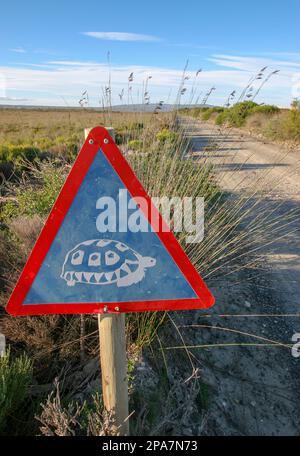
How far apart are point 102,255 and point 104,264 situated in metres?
0.03

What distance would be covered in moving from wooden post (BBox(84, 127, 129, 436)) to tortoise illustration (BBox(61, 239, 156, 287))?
161 millimetres

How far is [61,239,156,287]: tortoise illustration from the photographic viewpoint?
4.09 feet

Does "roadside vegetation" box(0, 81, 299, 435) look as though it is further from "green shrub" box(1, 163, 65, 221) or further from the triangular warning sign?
the triangular warning sign

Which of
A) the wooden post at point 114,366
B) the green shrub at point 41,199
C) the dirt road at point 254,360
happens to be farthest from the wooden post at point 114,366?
the green shrub at point 41,199

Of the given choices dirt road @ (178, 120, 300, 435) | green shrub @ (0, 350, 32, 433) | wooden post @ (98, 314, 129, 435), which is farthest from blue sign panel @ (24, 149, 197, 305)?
dirt road @ (178, 120, 300, 435)

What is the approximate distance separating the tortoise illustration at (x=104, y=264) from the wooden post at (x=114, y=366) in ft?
0.53

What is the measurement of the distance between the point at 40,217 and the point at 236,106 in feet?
6.59

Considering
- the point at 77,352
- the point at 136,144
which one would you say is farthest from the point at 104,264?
the point at 136,144

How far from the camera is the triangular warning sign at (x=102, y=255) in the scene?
1212 millimetres

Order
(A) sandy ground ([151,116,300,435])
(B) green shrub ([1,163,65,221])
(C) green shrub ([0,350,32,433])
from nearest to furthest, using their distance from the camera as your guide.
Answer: (C) green shrub ([0,350,32,433]) → (A) sandy ground ([151,116,300,435]) → (B) green shrub ([1,163,65,221])

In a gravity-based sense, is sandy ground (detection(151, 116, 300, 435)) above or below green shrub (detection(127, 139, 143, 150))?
below

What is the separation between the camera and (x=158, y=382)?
2.06m
